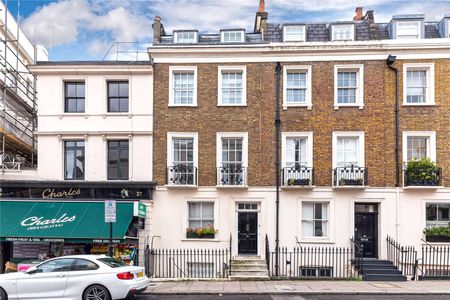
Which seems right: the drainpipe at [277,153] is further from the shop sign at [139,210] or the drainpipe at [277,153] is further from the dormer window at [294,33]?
the shop sign at [139,210]

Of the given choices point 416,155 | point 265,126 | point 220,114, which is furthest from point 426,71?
point 220,114

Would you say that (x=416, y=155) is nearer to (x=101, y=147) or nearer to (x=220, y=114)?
(x=220, y=114)

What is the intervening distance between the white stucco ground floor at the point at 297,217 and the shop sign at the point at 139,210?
1.30m

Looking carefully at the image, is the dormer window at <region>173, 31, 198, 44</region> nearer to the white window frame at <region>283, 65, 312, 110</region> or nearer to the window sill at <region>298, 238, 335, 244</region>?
the white window frame at <region>283, 65, 312, 110</region>

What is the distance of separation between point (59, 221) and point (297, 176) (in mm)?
9979

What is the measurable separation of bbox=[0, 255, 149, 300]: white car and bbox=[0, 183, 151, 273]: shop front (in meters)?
4.26

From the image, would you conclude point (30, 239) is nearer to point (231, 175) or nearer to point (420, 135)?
point (231, 175)

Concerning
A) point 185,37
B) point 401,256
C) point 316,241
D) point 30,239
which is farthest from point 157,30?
point 401,256

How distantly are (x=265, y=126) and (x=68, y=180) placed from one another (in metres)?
8.90

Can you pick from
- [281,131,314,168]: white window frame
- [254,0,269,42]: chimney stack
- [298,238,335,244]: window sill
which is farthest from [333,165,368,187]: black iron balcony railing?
[254,0,269,42]: chimney stack

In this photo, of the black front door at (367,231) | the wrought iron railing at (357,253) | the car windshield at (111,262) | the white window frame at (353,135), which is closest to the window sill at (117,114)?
the car windshield at (111,262)

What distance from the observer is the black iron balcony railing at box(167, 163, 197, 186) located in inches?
706

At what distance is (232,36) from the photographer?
19312mm

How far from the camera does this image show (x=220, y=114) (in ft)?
59.9
